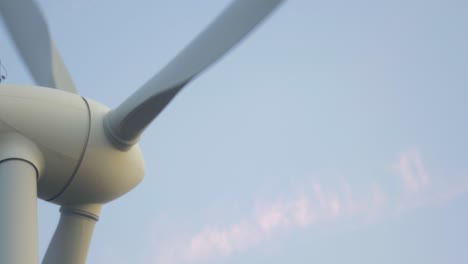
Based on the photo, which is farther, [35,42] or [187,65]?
[35,42]

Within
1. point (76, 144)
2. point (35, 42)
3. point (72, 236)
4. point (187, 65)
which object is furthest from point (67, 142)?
point (35, 42)

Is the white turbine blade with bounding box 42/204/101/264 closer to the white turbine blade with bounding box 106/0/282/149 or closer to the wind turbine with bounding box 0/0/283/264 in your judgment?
the wind turbine with bounding box 0/0/283/264

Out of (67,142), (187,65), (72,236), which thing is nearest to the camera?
(187,65)

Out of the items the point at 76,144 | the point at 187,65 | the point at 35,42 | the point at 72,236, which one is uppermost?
the point at 35,42

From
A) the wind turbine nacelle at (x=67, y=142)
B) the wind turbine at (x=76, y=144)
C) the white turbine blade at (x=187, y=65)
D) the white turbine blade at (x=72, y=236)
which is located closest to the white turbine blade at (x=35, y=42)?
the wind turbine at (x=76, y=144)

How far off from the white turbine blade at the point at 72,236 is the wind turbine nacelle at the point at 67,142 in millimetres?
310

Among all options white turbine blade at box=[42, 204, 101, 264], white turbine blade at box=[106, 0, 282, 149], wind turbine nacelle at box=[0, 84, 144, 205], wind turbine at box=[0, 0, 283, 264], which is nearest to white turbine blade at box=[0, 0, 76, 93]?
wind turbine at box=[0, 0, 283, 264]

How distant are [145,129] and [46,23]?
363 centimetres

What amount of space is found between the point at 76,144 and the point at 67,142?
176 millimetres

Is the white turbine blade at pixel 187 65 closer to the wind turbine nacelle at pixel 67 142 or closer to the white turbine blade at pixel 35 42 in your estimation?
the wind turbine nacelle at pixel 67 142

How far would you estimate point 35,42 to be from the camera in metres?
12.9

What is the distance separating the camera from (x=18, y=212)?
9.59 meters

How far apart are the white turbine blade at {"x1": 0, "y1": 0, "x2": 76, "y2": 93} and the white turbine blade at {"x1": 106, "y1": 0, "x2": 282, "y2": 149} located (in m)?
2.80

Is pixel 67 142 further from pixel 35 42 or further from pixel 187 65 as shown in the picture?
pixel 35 42
